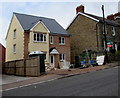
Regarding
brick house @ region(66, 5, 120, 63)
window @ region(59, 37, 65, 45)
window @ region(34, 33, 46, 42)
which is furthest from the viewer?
brick house @ region(66, 5, 120, 63)

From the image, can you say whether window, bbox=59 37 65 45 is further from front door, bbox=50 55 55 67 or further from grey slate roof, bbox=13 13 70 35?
front door, bbox=50 55 55 67

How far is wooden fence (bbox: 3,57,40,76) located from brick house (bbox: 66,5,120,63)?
45.5 feet

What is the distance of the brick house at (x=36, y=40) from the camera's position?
26734 mm

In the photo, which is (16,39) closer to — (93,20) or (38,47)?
(38,47)

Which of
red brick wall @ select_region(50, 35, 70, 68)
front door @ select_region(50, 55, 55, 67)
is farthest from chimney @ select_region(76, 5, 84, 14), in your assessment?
front door @ select_region(50, 55, 55, 67)

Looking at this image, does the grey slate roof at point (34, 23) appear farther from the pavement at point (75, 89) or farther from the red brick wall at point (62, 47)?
the pavement at point (75, 89)

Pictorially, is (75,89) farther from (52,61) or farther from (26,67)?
(52,61)

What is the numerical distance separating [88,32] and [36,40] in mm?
10894

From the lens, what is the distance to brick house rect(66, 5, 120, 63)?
31859 mm

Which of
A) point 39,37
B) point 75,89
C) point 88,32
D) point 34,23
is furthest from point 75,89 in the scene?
point 88,32

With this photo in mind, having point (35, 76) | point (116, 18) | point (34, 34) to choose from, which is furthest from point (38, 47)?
point (116, 18)

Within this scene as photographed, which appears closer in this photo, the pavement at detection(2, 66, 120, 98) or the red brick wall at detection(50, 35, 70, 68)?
the pavement at detection(2, 66, 120, 98)

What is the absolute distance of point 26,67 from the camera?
19094mm

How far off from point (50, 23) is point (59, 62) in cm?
813
